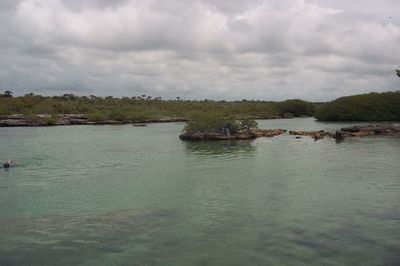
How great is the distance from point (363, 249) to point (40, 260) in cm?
946

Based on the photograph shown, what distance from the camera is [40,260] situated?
12852 millimetres

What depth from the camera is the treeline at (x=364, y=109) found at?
113m

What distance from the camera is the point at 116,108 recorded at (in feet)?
403

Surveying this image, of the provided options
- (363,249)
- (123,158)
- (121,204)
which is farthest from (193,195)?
(123,158)

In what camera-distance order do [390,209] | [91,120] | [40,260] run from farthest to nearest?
[91,120] < [390,209] < [40,260]

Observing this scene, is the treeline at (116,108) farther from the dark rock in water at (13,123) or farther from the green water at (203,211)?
the green water at (203,211)

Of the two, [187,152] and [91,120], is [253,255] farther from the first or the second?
[91,120]

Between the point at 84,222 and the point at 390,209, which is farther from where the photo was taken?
the point at 390,209

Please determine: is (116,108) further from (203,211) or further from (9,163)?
(203,211)

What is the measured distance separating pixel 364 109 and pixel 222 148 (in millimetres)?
81115

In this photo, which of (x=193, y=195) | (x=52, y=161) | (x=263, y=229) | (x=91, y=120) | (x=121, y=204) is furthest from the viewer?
(x=91, y=120)

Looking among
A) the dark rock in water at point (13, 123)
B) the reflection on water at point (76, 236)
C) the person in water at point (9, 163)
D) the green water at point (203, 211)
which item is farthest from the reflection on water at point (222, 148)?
the dark rock in water at point (13, 123)

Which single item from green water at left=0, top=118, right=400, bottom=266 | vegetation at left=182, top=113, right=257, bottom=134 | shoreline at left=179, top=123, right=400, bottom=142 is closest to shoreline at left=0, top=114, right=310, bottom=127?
A: shoreline at left=179, top=123, right=400, bottom=142

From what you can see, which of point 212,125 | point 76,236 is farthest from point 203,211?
point 212,125
